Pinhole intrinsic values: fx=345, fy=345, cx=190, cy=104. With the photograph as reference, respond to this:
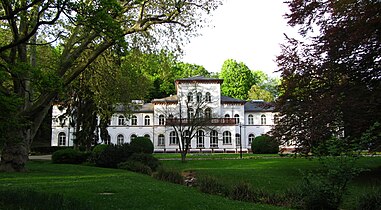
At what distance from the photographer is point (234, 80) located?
224ft

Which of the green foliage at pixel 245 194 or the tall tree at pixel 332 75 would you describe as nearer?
the green foliage at pixel 245 194

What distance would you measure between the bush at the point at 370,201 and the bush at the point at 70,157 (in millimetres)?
22509

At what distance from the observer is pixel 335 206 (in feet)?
30.9

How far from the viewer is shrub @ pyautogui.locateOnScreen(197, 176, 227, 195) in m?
12.7

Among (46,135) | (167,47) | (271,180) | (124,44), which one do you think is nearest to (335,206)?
(271,180)

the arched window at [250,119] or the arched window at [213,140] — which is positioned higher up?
the arched window at [250,119]

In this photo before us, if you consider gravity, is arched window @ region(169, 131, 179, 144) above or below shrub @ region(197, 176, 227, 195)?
above

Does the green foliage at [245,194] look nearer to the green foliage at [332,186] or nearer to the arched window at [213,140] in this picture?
the green foliage at [332,186]

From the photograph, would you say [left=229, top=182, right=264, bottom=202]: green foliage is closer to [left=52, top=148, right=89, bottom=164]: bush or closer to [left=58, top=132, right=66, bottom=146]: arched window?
[left=52, top=148, right=89, bottom=164]: bush

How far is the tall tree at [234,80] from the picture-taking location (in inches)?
2677

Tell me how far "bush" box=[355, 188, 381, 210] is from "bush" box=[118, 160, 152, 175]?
42.2 ft


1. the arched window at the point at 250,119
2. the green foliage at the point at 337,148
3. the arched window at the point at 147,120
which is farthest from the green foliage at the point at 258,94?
the green foliage at the point at 337,148

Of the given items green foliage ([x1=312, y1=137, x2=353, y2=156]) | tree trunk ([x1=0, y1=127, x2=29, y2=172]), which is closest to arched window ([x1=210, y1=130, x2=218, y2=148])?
tree trunk ([x1=0, y1=127, x2=29, y2=172])

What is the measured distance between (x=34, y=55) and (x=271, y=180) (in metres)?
14.5
